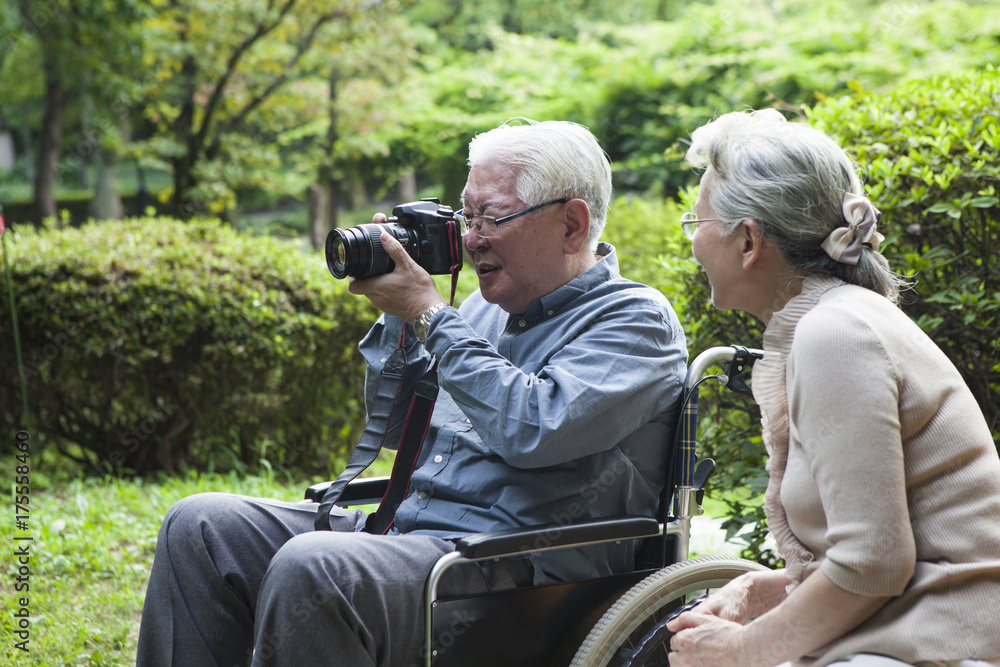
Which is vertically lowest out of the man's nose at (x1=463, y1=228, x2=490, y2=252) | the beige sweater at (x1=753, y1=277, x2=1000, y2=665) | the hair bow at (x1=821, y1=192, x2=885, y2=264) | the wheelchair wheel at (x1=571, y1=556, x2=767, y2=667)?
the wheelchair wheel at (x1=571, y1=556, x2=767, y2=667)

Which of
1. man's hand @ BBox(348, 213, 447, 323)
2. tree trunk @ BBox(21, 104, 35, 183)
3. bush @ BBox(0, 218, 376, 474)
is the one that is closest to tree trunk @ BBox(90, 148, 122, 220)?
tree trunk @ BBox(21, 104, 35, 183)

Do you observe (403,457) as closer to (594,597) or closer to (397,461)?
(397,461)

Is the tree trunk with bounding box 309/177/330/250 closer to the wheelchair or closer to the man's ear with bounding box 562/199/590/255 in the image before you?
the man's ear with bounding box 562/199/590/255

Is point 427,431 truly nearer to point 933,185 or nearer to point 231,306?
point 933,185

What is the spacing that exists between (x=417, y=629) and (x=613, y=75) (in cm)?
886

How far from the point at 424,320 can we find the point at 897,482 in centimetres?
109

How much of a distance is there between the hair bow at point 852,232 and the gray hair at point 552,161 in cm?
80

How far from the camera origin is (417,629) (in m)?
1.76

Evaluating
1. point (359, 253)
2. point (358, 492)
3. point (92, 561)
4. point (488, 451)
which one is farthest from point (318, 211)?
point (488, 451)

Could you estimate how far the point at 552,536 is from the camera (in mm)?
1787

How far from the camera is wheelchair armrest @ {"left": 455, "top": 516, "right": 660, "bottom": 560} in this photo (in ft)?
5.60

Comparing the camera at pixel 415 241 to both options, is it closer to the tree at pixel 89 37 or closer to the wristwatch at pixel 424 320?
the wristwatch at pixel 424 320

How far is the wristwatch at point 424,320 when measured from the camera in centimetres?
202

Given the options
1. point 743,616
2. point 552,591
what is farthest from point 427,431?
point 743,616
